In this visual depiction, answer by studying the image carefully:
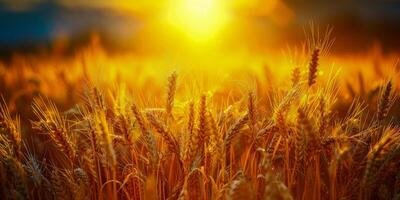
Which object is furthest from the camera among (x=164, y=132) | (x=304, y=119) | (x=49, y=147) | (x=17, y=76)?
(x=17, y=76)

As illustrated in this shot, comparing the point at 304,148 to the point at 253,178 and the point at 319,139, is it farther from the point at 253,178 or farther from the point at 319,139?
the point at 253,178

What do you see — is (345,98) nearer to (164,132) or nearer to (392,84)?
(392,84)

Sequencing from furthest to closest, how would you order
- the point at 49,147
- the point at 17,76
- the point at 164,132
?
the point at 17,76 → the point at 49,147 → the point at 164,132

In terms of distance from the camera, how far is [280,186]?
188 centimetres

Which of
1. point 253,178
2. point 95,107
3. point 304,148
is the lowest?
point 253,178

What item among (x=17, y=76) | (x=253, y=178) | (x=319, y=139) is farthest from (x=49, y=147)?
(x=17, y=76)

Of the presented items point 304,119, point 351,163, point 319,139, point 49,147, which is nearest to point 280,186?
point 304,119

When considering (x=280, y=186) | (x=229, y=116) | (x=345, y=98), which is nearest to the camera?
(x=280, y=186)

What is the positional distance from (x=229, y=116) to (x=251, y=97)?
0.30 metres

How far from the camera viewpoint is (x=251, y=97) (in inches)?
96.4

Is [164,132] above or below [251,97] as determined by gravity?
below

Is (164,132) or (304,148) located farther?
(164,132)

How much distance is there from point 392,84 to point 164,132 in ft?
3.48

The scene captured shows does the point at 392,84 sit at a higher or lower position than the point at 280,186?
higher
